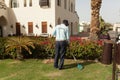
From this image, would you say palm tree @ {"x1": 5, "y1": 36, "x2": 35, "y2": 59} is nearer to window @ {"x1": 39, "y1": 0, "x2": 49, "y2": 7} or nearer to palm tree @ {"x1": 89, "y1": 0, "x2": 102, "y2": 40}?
palm tree @ {"x1": 89, "y1": 0, "x2": 102, "y2": 40}

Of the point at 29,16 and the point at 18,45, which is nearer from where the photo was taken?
the point at 18,45

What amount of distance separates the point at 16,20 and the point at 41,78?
2330 cm

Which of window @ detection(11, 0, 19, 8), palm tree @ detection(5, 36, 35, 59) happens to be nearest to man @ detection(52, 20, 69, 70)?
palm tree @ detection(5, 36, 35, 59)

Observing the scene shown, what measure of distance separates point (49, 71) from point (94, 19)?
282 inches

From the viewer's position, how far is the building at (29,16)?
3075 centimetres

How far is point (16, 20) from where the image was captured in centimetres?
3247

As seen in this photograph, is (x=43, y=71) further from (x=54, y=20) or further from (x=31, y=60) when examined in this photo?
(x=54, y=20)

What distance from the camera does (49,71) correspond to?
1088 cm

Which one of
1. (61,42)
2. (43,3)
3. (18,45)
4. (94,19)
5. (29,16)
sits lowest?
(18,45)

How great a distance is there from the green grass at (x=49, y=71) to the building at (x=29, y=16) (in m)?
18.5

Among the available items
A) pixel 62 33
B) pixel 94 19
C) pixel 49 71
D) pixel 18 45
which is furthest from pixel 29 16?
pixel 49 71

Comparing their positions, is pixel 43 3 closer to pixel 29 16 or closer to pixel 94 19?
pixel 29 16

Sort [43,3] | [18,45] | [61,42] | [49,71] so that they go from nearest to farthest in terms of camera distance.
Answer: [49,71] → [61,42] → [18,45] → [43,3]

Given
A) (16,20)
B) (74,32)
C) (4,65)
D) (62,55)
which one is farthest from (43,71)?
(74,32)
